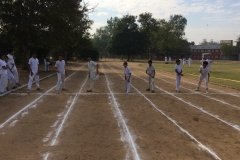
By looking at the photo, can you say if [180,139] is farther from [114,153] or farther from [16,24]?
[16,24]

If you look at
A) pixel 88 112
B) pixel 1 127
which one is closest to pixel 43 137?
pixel 1 127

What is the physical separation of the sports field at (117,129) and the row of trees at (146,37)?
69635mm

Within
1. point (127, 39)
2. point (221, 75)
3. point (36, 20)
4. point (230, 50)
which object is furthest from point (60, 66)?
point (230, 50)

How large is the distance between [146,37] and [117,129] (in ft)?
259

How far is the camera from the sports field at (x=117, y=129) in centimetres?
540

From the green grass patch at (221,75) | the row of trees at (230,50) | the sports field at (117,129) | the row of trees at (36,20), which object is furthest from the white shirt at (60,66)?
the row of trees at (230,50)

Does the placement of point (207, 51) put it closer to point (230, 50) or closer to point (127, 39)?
point (230, 50)

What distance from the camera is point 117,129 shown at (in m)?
7.11

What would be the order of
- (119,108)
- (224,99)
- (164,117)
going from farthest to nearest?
(224,99) < (119,108) < (164,117)

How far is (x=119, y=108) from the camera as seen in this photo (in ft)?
32.6

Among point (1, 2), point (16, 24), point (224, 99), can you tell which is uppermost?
point (1, 2)

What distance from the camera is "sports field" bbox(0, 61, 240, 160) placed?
17.7 feet

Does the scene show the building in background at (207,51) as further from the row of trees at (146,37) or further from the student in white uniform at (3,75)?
the student in white uniform at (3,75)

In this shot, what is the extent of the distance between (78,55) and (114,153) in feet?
227
